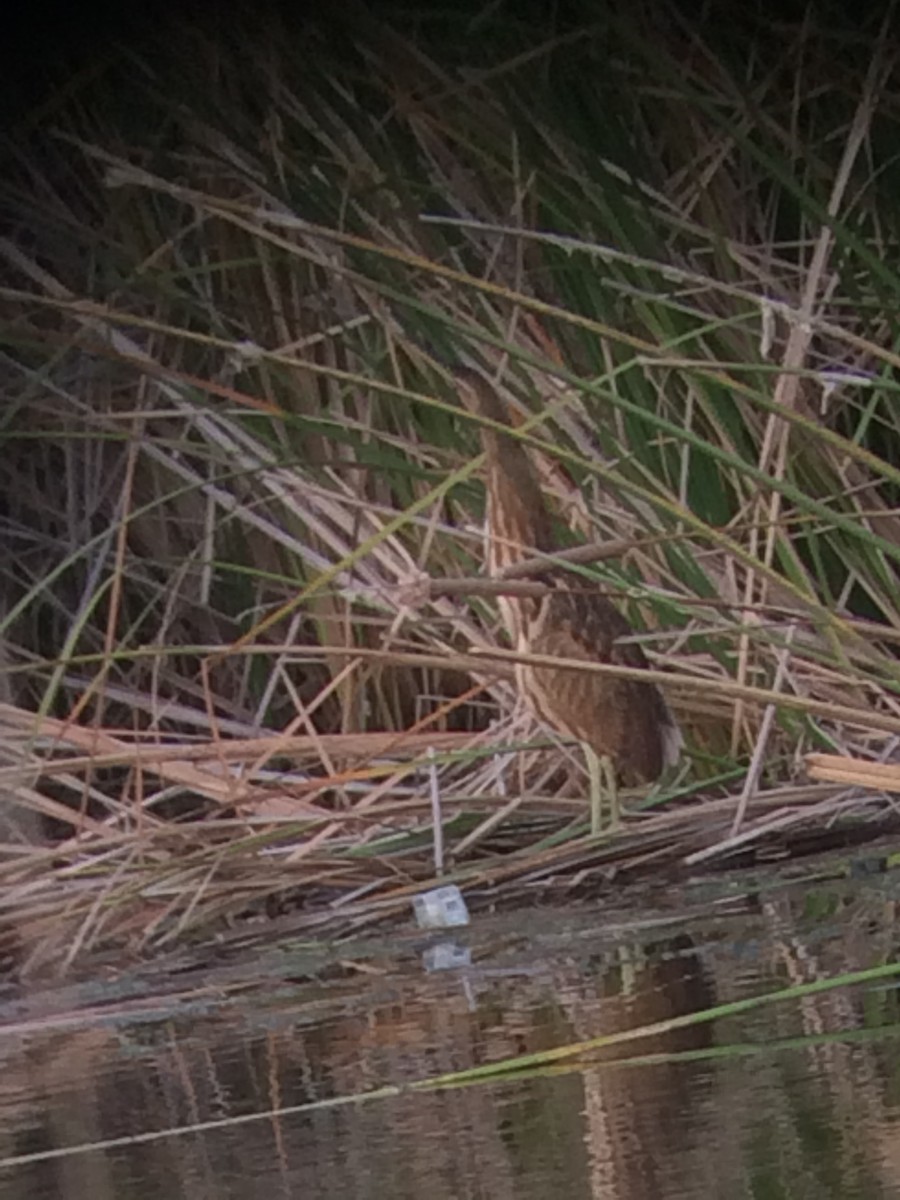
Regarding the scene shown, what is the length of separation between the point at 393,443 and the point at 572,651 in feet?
0.91

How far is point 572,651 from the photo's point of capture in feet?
5.48

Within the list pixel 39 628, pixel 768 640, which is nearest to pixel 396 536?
pixel 39 628

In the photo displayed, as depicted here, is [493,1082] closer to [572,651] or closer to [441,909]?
[441,909]

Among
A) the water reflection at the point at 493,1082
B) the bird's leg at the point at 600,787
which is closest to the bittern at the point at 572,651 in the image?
the bird's leg at the point at 600,787

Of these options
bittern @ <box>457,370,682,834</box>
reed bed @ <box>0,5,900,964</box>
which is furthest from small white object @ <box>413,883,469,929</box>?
bittern @ <box>457,370,682,834</box>

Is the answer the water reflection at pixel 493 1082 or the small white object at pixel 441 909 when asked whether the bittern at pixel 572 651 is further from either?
the water reflection at pixel 493 1082

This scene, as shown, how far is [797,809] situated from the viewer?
1548mm

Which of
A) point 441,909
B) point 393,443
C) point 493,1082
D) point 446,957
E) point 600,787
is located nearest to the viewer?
point 493,1082

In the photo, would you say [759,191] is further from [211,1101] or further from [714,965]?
[211,1101]

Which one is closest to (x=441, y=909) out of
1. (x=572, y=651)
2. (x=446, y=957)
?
(x=446, y=957)

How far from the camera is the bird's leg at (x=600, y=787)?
1584 mm

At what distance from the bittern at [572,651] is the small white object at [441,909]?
20 centimetres

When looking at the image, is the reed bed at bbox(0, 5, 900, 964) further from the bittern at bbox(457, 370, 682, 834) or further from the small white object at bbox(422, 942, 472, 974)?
the small white object at bbox(422, 942, 472, 974)

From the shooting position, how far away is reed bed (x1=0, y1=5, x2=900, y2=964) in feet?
5.33
